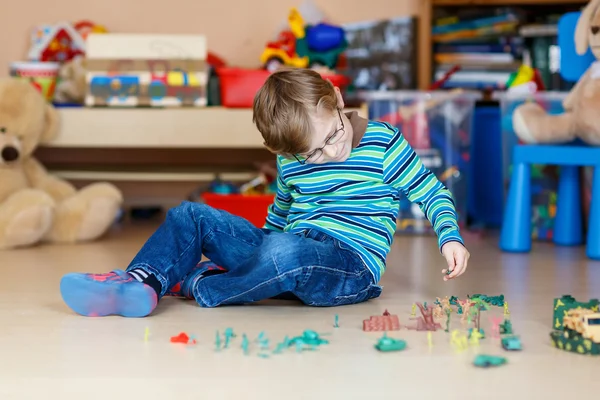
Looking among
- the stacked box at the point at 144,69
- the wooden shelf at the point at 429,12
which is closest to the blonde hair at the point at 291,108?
the stacked box at the point at 144,69

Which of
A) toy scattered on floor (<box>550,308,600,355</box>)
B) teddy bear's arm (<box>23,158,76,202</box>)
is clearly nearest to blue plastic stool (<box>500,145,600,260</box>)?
toy scattered on floor (<box>550,308,600,355</box>)

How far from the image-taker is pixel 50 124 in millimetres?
2471

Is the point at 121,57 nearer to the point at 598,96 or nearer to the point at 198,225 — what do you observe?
the point at 198,225

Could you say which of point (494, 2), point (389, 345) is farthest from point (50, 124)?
point (389, 345)

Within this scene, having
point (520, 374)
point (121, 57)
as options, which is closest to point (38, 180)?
point (121, 57)

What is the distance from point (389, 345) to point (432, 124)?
1346mm

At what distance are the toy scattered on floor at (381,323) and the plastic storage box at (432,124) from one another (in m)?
1.13

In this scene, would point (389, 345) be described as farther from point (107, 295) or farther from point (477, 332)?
point (107, 295)

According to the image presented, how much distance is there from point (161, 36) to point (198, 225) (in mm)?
1164

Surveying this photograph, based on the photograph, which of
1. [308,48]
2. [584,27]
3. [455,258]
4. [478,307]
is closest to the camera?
[455,258]

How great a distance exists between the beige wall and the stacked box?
42cm

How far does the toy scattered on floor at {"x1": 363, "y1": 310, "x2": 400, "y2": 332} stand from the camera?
132 centimetres

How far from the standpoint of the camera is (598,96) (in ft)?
6.84

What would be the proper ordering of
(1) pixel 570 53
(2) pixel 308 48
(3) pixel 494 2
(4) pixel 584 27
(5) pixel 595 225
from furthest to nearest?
(3) pixel 494 2 < (2) pixel 308 48 < (1) pixel 570 53 < (4) pixel 584 27 < (5) pixel 595 225
